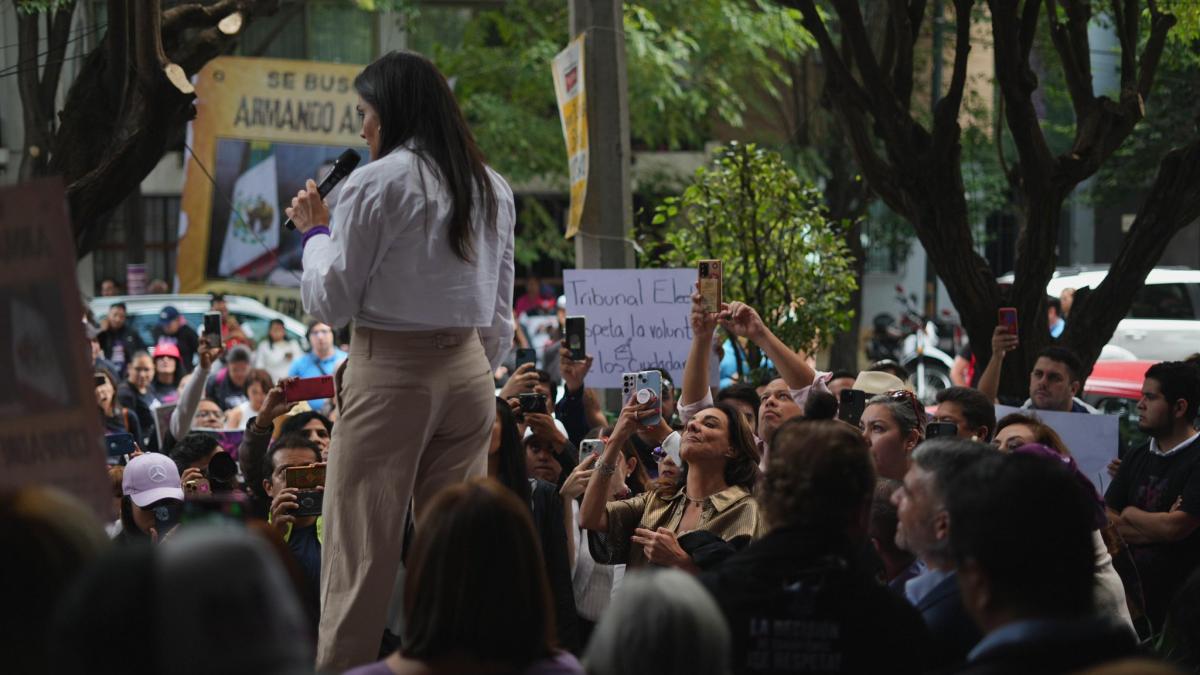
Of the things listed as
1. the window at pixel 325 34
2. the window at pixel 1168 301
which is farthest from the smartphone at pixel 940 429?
the window at pixel 325 34

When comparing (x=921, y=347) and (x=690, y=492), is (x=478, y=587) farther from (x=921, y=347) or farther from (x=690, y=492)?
(x=921, y=347)

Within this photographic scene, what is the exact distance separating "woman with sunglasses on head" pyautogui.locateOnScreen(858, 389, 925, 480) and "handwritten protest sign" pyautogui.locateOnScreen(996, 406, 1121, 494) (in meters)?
2.03

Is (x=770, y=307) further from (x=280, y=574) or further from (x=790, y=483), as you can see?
(x=280, y=574)

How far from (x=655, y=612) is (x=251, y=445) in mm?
5102

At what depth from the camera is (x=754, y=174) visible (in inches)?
444

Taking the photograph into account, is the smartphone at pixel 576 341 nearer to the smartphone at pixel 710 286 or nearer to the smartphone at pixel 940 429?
the smartphone at pixel 710 286

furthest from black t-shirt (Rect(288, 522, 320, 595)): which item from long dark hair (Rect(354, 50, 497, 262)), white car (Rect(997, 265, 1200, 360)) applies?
white car (Rect(997, 265, 1200, 360))

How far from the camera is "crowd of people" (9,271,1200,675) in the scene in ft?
8.38

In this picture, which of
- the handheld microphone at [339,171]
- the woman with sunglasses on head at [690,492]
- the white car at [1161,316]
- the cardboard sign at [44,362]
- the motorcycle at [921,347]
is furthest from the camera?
the motorcycle at [921,347]

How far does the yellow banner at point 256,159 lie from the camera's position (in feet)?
70.3

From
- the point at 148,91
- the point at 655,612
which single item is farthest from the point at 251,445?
the point at 655,612

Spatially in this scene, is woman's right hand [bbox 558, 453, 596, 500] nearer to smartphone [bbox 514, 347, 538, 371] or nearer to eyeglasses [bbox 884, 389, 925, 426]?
eyeglasses [bbox 884, 389, 925, 426]

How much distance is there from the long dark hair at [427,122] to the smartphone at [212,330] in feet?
14.0

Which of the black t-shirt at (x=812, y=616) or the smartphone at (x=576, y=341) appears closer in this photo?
the black t-shirt at (x=812, y=616)
